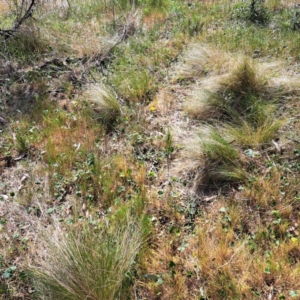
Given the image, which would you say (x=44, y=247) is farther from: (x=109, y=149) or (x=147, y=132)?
(x=147, y=132)

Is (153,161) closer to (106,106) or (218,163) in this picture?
(218,163)

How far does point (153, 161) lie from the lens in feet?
11.7

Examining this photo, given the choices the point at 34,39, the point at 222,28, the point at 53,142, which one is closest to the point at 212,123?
the point at 53,142

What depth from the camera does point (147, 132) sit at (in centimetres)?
395

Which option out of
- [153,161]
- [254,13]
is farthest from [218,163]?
[254,13]

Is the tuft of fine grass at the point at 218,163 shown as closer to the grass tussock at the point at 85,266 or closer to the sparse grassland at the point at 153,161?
the sparse grassland at the point at 153,161

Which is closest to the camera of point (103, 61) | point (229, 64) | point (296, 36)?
point (229, 64)

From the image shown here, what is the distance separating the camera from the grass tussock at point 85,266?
218cm

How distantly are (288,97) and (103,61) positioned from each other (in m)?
3.06

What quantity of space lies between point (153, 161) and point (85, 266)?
1.57 metres

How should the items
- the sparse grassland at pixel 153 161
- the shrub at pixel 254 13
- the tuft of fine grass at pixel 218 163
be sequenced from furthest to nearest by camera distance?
the shrub at pixel 254 13
the tuft of fine grass at pixel 218 163
the sparse grassland at pixel 153 161

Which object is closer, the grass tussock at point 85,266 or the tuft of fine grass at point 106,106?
the grass tussock at point 85,266

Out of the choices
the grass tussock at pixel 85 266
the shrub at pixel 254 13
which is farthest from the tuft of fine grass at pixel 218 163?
the shrub at pixel 254 13

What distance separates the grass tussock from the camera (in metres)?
2.18
